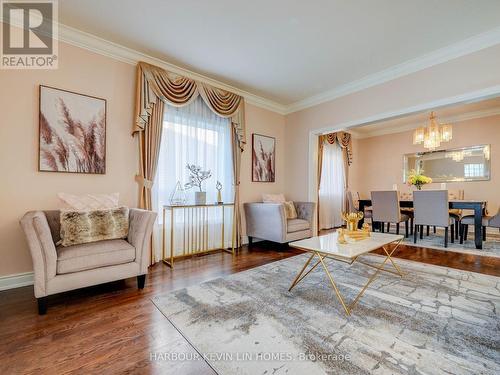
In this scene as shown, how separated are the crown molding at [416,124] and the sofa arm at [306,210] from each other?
387cm

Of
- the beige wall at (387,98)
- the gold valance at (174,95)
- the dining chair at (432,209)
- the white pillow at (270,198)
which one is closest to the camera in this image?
the beige wall at (387,98)

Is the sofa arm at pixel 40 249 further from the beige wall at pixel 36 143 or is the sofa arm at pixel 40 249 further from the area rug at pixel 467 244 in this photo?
the area rug at pixel 467 244

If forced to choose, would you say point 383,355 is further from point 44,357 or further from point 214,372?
point 44,357

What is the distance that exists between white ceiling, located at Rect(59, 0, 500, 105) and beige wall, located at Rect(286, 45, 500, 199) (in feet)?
0.98

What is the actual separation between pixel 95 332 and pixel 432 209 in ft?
16.5

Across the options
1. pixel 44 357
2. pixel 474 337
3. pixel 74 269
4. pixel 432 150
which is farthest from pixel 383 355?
pixel 432 150

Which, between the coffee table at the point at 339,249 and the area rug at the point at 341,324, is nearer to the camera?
the area rug at the point at 341,324

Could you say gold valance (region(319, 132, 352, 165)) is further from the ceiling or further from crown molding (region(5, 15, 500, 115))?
crown molding (region(5, 15, 500, 115))

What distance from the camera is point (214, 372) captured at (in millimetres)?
1328

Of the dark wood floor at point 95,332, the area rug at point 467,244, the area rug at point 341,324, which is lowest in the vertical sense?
the dark wood floor at point 95,332

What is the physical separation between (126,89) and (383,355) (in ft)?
12.4

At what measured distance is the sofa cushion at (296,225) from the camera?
155 inches

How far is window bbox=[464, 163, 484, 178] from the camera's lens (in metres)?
5.28

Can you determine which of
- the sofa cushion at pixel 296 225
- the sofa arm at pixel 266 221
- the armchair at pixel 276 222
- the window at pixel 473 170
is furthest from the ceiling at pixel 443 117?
the sofa arm at pixel 266 221
